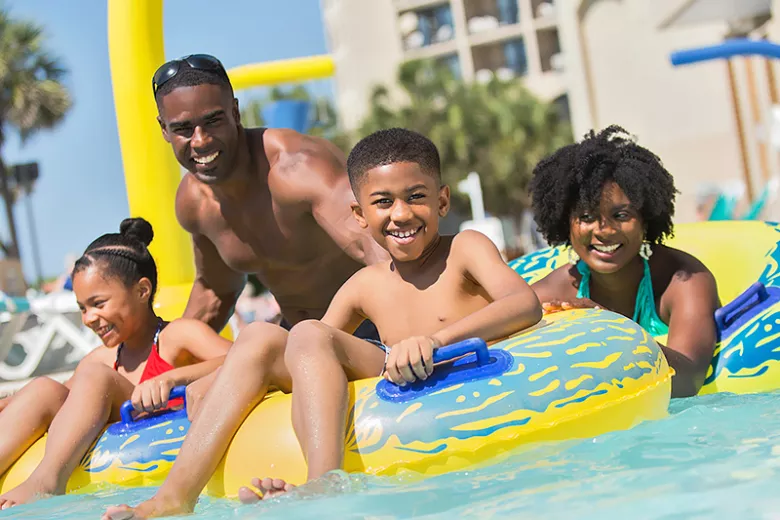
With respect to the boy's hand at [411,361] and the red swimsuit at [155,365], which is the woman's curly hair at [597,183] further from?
the red swimsuit at [155,365]

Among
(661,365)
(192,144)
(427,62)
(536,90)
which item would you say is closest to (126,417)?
(192,144)

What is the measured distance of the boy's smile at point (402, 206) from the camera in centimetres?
313

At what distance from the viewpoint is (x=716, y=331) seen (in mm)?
3922

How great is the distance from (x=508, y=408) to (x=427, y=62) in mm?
35542

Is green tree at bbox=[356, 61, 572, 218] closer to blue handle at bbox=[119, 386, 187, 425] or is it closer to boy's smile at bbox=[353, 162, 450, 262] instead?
blue handle at bbox=[119, 386, 187, 425]

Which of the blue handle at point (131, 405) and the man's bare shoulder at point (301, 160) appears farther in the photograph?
the man's bare shoulder at point (301, 160)

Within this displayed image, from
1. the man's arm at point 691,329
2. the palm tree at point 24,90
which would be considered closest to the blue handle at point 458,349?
the man's arm at point 691,329

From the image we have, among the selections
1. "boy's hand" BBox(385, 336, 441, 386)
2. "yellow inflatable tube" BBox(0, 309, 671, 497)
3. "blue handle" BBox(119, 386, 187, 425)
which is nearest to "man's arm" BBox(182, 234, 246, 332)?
"blue handle" BBox(119, 386, 187, 425)

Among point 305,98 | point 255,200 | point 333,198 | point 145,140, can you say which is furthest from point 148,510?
point 305,98

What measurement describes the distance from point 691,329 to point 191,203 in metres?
2.03

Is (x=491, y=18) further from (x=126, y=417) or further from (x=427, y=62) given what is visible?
(x=126, y=417)

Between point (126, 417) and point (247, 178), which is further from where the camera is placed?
point (247, 178)

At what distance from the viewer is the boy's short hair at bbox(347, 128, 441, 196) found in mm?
3156

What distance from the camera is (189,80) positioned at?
12.5ft
